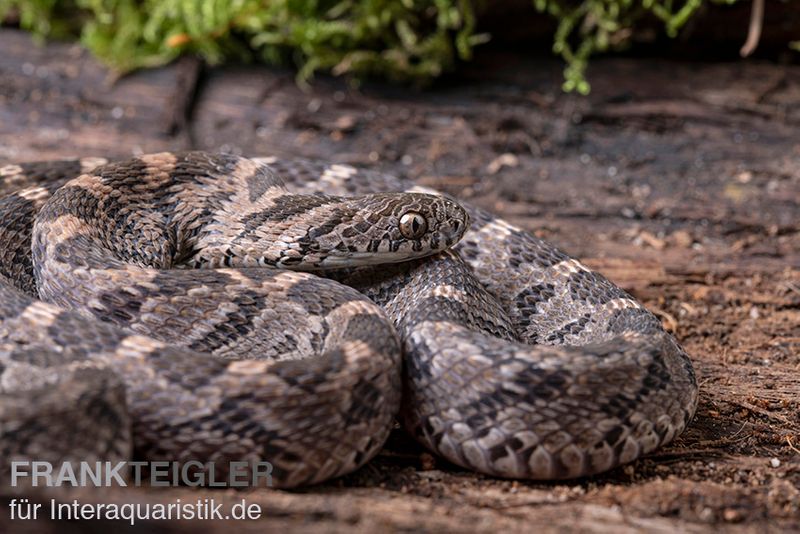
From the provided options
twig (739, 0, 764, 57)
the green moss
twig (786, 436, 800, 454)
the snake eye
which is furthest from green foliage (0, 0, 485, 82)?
twig (786, 436, 800, 454)

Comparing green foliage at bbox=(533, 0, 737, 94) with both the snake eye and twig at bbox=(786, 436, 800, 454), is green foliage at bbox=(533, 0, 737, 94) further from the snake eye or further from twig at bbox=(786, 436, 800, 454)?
twig at bbox=(786, 436, 800, 454)

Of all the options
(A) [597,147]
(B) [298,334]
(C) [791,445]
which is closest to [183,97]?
(A) [597,147]

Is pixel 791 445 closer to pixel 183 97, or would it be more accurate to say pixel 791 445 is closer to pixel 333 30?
pixel 333 30

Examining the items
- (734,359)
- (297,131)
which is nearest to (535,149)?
(297,131)

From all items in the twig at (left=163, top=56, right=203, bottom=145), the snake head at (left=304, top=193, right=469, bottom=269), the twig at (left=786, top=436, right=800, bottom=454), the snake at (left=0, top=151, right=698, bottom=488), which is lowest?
the twig at (left=786, top=436, right=800, bottom=454)

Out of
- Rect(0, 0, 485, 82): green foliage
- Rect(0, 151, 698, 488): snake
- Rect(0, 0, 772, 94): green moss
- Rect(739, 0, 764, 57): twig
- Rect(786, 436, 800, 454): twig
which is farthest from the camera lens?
Rect(0, 0, 485, 82): green foliage

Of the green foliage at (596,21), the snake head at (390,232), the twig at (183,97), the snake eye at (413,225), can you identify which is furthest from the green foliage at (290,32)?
the snake eye at (413,225)

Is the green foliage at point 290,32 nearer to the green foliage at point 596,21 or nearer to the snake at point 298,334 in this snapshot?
the green foliage at point 596,21
